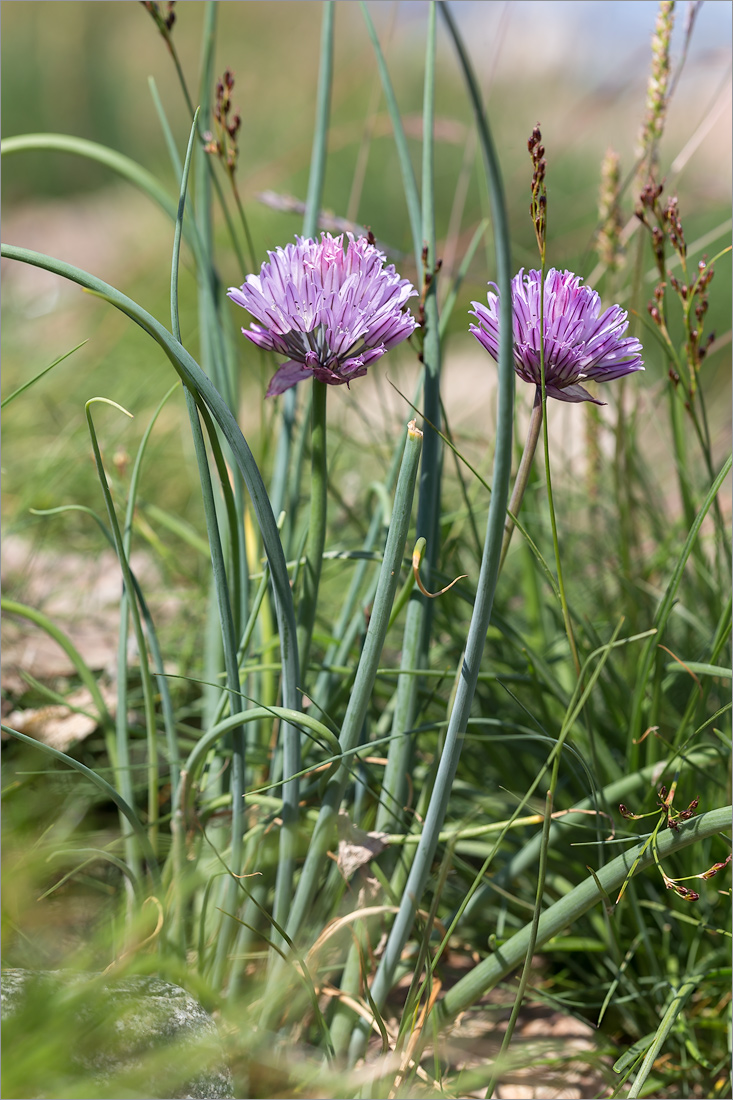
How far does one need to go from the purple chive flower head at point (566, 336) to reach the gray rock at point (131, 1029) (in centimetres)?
35

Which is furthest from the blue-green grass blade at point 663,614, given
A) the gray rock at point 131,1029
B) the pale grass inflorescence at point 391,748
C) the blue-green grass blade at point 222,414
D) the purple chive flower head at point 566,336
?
the gray rock at point 131,1029

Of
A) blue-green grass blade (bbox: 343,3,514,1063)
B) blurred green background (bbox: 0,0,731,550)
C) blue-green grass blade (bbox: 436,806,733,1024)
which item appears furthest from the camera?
blurred green background (bbox: 0,0,731,550)

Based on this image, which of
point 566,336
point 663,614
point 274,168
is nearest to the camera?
point 566,336

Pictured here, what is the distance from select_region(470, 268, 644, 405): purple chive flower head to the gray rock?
1.13 feet

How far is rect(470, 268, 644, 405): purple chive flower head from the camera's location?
359mm

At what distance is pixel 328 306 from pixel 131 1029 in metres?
0.35

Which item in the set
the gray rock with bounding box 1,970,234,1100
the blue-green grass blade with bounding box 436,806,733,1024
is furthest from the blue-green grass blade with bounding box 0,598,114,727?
the blue-green grass blade with bounding box 436,806,733,1024

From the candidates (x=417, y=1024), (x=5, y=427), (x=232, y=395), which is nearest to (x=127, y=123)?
(x=5, y=427)

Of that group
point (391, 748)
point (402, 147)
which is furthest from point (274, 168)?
point (391, 748)

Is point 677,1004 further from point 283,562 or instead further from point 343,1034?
point 283,562

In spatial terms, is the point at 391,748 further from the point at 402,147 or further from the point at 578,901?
the point at 402,147

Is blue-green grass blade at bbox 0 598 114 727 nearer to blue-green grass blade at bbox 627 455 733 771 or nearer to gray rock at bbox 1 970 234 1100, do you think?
gray rock at bbox 1 970 234 1100

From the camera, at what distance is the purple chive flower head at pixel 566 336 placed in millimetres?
359

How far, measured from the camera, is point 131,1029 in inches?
14.8
